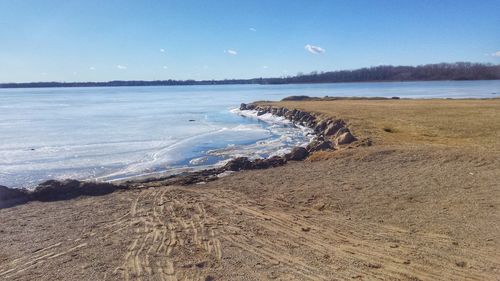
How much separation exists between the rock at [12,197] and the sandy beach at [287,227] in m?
0.55

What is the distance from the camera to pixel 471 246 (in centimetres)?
748

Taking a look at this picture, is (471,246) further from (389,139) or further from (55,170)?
(55,170)

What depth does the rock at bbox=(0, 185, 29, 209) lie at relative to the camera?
11.7 metres

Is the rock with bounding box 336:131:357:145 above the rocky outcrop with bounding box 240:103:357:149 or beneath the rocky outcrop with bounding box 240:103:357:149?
above

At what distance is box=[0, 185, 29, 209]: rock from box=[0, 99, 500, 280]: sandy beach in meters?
0.55

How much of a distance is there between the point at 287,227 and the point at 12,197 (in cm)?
805

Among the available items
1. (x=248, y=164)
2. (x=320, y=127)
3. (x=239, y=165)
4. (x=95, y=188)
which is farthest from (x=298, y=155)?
(x=320, y=127)

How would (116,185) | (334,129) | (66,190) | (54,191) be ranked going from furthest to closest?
(334,129) → (116,185) → (66,190) → (54,191)

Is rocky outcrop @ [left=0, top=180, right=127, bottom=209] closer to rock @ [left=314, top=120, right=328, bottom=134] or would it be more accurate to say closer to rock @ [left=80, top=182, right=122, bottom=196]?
rock @ [left=80, top=182, right=122, bottom=196]

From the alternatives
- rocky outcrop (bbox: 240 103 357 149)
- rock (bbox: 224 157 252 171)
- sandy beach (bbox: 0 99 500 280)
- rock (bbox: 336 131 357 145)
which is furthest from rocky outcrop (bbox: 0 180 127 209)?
rock (bbox: 336 131 357 145)

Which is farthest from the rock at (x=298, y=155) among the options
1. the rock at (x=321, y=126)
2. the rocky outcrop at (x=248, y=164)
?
the rock at (x=321, y=126)

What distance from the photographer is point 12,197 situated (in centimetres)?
1211

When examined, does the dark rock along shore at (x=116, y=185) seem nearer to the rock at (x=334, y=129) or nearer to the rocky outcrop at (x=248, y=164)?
the rocky outcrop at (x=248, y=164)

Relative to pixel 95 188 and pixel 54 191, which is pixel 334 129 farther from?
pixel 54 191
